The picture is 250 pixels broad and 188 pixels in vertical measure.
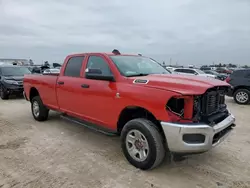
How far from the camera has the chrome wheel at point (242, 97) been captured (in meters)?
10.5

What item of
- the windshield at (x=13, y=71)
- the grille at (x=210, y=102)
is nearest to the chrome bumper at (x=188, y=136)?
the grille at (x=210, y=102)

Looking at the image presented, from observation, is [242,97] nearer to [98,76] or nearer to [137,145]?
[137,145]

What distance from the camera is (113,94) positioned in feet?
13.1

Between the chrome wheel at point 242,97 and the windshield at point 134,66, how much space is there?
Answer: 7207mm

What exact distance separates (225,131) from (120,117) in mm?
1712

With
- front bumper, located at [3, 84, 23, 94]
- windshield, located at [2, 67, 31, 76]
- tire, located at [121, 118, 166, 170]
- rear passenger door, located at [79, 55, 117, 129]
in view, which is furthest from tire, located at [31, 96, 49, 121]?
windshield, located at [2, 67, 31, 76]

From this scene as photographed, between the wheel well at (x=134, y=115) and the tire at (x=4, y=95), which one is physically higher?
the wheel well at (x=134, y=115)

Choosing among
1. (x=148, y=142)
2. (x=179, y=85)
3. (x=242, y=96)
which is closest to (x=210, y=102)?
(x=179, y=85)

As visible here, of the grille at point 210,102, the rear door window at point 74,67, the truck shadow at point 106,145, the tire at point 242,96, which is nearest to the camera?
the grille at point 210,102

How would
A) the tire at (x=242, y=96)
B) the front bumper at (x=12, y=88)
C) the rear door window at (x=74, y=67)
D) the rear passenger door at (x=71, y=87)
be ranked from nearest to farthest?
the rear passenger door at (x=71, y=87)
the rear door window at (x=74, y=67)
the tire at (x=242, y=96)
the front bumper at (x=12, y=88)

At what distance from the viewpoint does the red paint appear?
3.28 m

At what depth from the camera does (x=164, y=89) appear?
332 centimetres

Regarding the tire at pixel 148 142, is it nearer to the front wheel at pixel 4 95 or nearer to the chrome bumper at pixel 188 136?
the chrome bumper at pixel 188 136

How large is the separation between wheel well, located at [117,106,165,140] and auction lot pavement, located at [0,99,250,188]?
0.61 m
